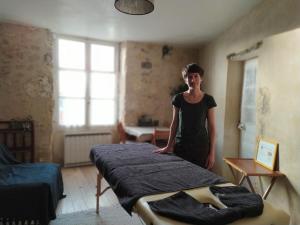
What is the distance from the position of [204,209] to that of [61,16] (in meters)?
3.05

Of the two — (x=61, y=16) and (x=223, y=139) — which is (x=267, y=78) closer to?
(x=223, y=139)

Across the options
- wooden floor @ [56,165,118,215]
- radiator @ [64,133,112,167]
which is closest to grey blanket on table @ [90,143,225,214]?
wooden floor @ [56,165,118,215]

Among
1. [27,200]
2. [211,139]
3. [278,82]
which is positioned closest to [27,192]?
[27,200]

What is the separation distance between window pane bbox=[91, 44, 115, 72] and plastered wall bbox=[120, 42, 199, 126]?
0.26m

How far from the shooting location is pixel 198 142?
1.94 meters

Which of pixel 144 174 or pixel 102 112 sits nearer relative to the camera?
pixel 144 174

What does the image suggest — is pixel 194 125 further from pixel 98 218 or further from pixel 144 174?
pixel 98 218

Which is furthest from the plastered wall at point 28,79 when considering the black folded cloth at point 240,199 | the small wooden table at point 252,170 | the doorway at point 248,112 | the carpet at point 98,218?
the black folded cloth at point 240,199

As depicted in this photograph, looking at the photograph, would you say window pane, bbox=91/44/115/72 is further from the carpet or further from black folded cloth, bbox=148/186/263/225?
black folded cloth, bbox=148/186/263/225

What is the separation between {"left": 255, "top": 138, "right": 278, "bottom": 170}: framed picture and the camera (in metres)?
2.47

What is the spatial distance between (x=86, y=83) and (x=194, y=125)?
2820 mm

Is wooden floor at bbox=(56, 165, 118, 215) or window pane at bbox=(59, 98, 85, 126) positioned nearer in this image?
wooden floor at bbox=(56, 165, 118, 215)

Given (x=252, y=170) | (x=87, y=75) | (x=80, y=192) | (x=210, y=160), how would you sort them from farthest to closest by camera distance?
(x=87, y=75), (x=80, y=192), (x=252, y=170), (x=210, y=160)

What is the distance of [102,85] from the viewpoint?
435 centimetres
